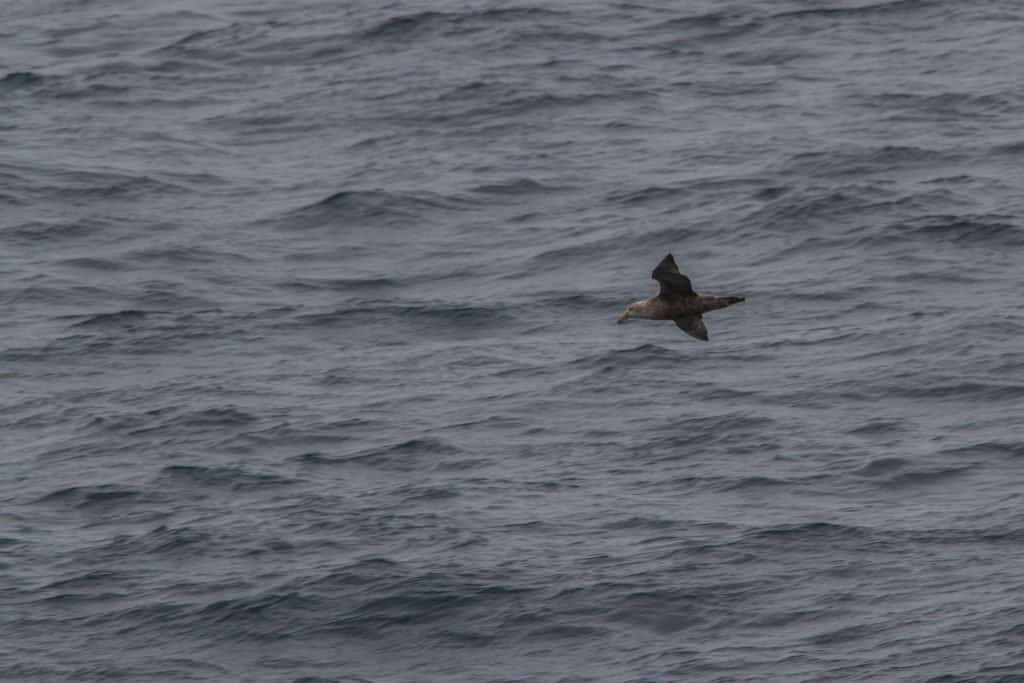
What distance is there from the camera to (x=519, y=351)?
5084 centimetres

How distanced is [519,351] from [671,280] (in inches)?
699

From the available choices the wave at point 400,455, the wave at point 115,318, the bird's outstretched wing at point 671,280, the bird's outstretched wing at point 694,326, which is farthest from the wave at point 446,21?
the bird's outstretched wing at point 671,280

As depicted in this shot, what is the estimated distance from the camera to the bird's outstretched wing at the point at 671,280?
3266cm

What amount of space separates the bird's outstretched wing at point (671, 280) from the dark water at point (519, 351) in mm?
8467

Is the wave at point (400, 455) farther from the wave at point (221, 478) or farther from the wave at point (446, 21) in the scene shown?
the wave at point (446, 21)

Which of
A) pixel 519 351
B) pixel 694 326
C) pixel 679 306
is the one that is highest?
pixel 679 306

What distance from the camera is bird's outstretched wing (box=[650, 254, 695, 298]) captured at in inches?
1286

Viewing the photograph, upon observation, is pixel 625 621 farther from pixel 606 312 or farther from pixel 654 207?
pixel 654 207

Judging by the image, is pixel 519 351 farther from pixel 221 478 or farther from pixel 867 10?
pixel 867 10

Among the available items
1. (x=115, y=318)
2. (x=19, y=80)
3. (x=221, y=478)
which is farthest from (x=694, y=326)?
(x=19, y=80)

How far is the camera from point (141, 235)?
5728cm

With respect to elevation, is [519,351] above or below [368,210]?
below

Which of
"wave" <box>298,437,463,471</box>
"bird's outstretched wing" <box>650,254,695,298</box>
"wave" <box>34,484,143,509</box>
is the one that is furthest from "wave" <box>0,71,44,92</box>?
"bird's outstretched wing" <box>650,254,695,298</box>

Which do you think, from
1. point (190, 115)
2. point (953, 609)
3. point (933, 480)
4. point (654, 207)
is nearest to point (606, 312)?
point (654, 207)
